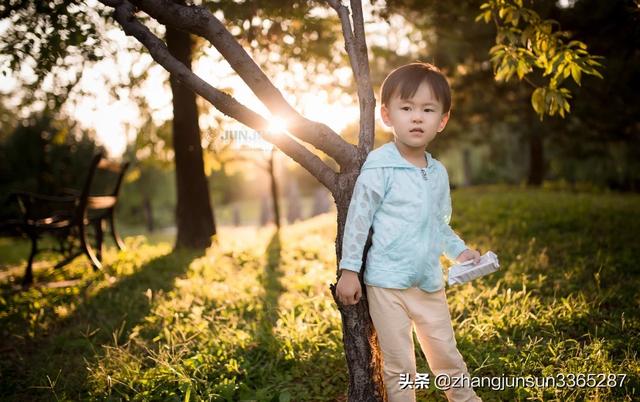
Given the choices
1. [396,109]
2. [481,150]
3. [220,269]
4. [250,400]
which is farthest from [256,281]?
[481,150]

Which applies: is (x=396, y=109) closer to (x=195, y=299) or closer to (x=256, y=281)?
(x=195, y=299)

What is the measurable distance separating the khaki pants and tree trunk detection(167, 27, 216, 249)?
6052mm

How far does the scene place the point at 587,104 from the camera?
428 inches

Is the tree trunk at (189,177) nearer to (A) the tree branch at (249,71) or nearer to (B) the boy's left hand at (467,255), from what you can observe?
(A) the tree branch at (249,71)

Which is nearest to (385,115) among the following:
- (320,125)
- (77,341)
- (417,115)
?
(417,115)

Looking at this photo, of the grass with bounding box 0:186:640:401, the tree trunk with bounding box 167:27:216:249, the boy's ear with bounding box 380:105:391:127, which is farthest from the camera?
the tree trunk with bounding box 167:27:216:249

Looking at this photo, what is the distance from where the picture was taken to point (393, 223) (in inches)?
88.7

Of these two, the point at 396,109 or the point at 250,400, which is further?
the point at 250,400

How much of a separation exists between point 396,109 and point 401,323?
40.1 inches

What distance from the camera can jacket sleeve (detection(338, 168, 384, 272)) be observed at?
7.10ft

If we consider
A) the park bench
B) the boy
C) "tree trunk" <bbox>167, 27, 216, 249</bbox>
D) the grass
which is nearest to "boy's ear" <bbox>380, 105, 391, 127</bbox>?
the boy

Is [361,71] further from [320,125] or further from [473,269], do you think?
[473,269]

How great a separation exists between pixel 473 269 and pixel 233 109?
145 cm

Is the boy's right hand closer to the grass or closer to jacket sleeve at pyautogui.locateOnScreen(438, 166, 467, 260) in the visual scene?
jacket sleeve at pyautogui.locateOnScreen(438, 166, 467, 260)
